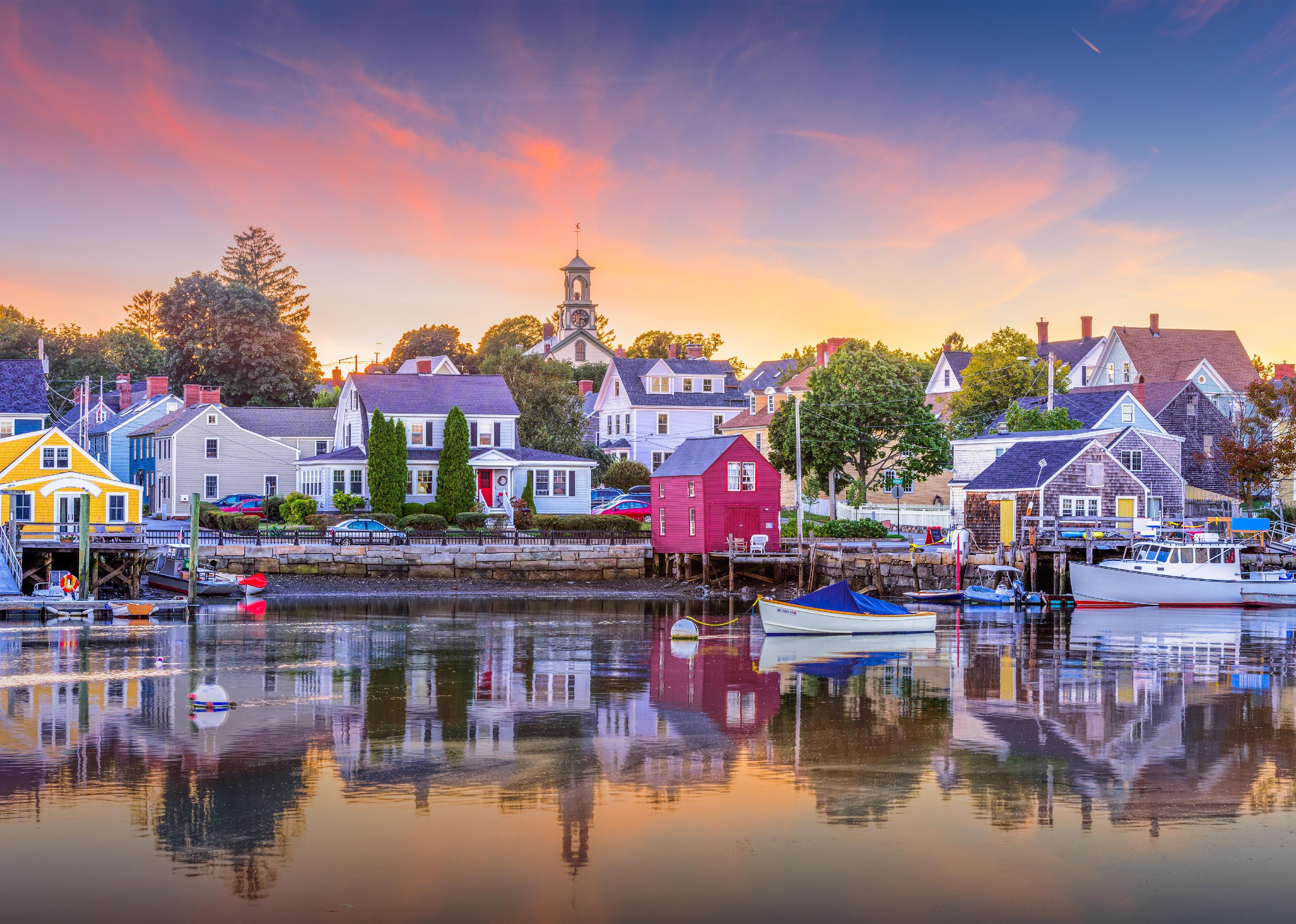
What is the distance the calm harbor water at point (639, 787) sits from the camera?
15344 millimetres

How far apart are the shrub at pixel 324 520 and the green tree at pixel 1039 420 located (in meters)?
37.3

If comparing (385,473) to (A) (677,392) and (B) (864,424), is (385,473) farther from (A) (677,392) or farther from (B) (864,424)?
(A) (677,392)

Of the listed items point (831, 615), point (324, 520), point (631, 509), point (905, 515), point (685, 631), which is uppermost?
point (631, 509)

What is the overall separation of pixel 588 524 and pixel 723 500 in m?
9.31

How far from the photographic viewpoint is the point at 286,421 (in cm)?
8388

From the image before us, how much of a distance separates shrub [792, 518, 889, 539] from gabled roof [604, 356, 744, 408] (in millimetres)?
33630

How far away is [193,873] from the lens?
15.8 m

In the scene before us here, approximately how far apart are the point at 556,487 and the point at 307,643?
3666cm

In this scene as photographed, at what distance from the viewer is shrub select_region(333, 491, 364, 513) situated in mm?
68875

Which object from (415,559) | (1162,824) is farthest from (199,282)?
(1162,824)

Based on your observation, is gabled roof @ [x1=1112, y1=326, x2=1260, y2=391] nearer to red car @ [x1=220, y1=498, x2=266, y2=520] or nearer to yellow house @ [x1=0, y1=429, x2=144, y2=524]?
red car @ [x1=220, y1=498, x2=266, y2=520]

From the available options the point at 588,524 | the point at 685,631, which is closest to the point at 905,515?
the point at 588,524

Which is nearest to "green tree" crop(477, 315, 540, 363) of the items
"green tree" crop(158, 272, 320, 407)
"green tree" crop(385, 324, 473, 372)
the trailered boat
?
"green tree" crop(385, 324, 473, 372)

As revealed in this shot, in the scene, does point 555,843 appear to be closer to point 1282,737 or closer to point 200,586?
point 1282,737
